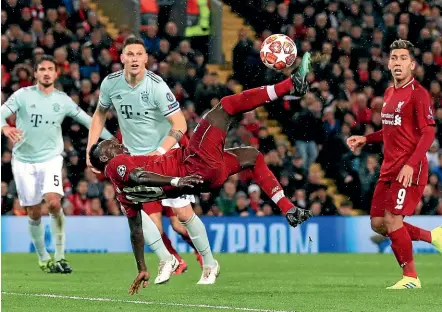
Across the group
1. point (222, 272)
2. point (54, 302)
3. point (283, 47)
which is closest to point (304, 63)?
point (283, 47)

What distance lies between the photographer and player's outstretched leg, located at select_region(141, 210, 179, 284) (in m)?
A: 11.2

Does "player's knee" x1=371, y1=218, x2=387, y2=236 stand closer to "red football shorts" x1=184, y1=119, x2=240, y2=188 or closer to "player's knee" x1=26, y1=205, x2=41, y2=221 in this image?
"red football shorts" x1=184, y1=119, x2=240, y2=188

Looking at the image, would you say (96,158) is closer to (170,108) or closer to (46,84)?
(170,108)

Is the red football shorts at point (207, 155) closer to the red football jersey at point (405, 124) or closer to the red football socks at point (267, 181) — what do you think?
the red football socks at point (267, 181)

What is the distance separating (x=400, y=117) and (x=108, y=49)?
11.5m

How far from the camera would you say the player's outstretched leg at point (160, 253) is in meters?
11.2

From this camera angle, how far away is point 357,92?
21.5 metres

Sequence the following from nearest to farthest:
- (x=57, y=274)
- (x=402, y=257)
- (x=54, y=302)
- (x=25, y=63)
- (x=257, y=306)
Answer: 1. (x=257, y=306)
2. (x=54, y=302)
3. (x=402, y=257)
4. (x=57, y=274)
5. (x=25, y=63)

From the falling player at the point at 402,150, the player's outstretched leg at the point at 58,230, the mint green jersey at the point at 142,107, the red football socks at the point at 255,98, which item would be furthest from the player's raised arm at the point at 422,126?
the player's outstretched leg at the point at 58,230

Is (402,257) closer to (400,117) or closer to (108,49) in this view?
(400,117)

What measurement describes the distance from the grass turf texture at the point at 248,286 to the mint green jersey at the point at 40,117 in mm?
1480

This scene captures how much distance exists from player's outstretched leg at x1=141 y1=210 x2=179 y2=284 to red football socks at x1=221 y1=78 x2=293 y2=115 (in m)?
1.76

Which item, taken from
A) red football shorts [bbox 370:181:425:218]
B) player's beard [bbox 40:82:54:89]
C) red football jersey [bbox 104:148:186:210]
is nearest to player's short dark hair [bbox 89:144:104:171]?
red football jersey [bbox 104:148:186:210]

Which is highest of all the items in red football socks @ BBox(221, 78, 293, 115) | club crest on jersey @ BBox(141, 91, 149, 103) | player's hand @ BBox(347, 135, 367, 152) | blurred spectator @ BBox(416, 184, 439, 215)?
red football socks @ BBox(221, 78, 293, 115)
